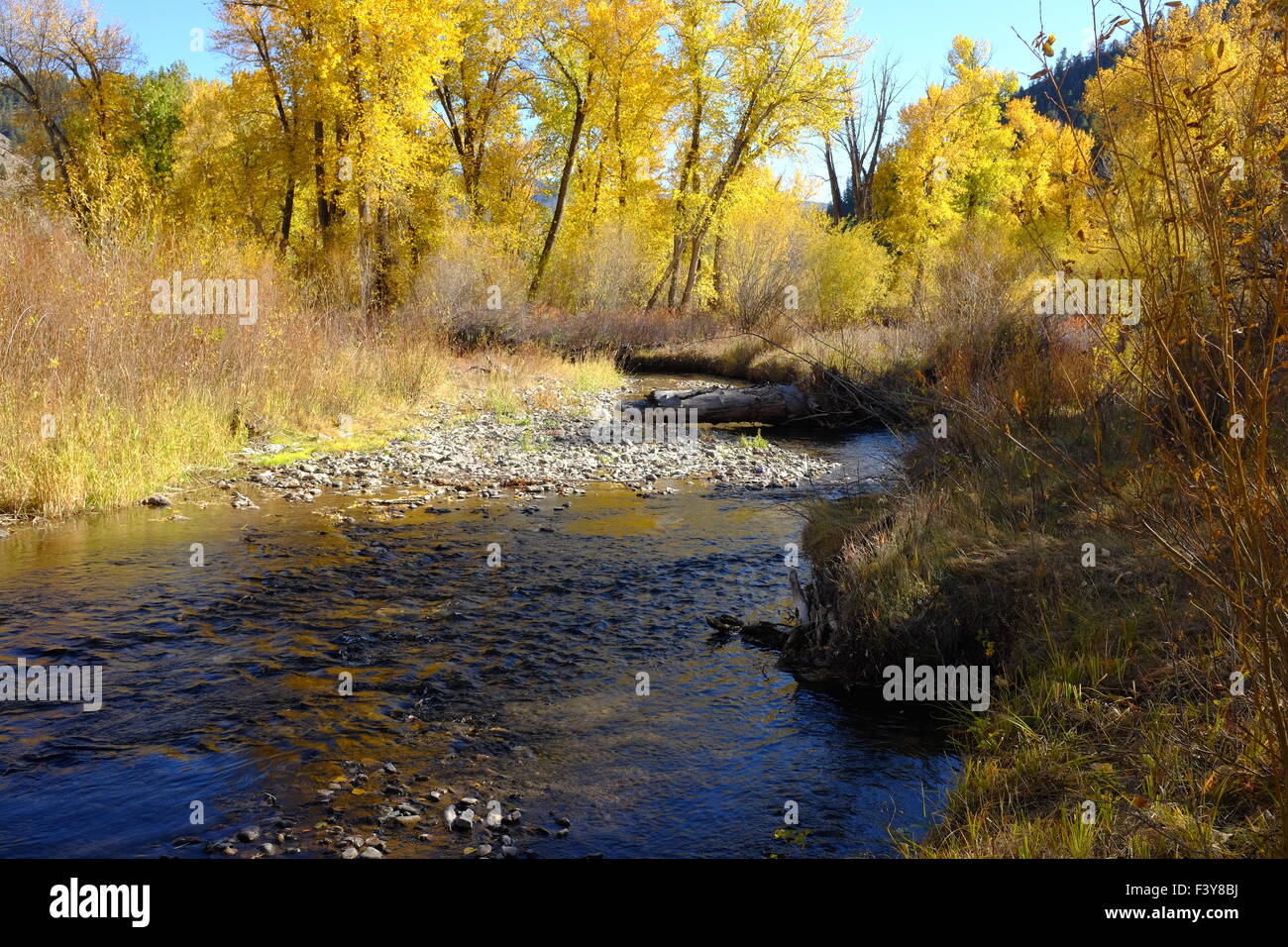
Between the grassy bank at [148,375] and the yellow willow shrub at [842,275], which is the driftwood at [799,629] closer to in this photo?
the grassy bank at [148,375]

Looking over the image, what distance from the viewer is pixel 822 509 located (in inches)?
348

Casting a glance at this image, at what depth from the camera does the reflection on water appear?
422 centimetres

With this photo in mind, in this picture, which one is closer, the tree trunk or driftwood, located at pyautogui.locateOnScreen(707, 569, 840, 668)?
driftwood, located at pyautogui.locateOnScreen(707, 569, 840, 668)

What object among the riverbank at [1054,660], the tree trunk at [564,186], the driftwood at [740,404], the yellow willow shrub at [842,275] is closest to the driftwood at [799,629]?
the riverbank at [1054,660]

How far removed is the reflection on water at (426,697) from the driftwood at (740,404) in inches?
338

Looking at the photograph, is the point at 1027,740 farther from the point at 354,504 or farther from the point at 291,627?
the point at 354,504

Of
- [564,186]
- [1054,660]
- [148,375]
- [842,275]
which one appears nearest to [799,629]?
[1054,660]

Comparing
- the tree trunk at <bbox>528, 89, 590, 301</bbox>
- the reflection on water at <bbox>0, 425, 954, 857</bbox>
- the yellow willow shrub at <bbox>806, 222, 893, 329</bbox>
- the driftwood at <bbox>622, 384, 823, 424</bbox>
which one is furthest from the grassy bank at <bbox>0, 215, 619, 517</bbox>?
the yellow willow shrub at <bbox>806, 222, 893, 329</bbox>

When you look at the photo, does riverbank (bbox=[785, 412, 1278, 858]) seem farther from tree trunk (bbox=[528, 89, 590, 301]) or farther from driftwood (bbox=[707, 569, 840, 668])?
tree trunk (bbox=[528, 89, 590, 301])

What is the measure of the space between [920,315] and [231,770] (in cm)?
1788

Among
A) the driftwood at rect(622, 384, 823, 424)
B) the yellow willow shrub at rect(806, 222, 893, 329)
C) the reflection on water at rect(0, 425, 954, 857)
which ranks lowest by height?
the reflection on water at rect(0, 425, 954, 857)

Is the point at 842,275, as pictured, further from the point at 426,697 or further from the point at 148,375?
the point at 426,697

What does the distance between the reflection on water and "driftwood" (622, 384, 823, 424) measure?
8585 mm

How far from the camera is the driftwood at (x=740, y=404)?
57.1 feet
